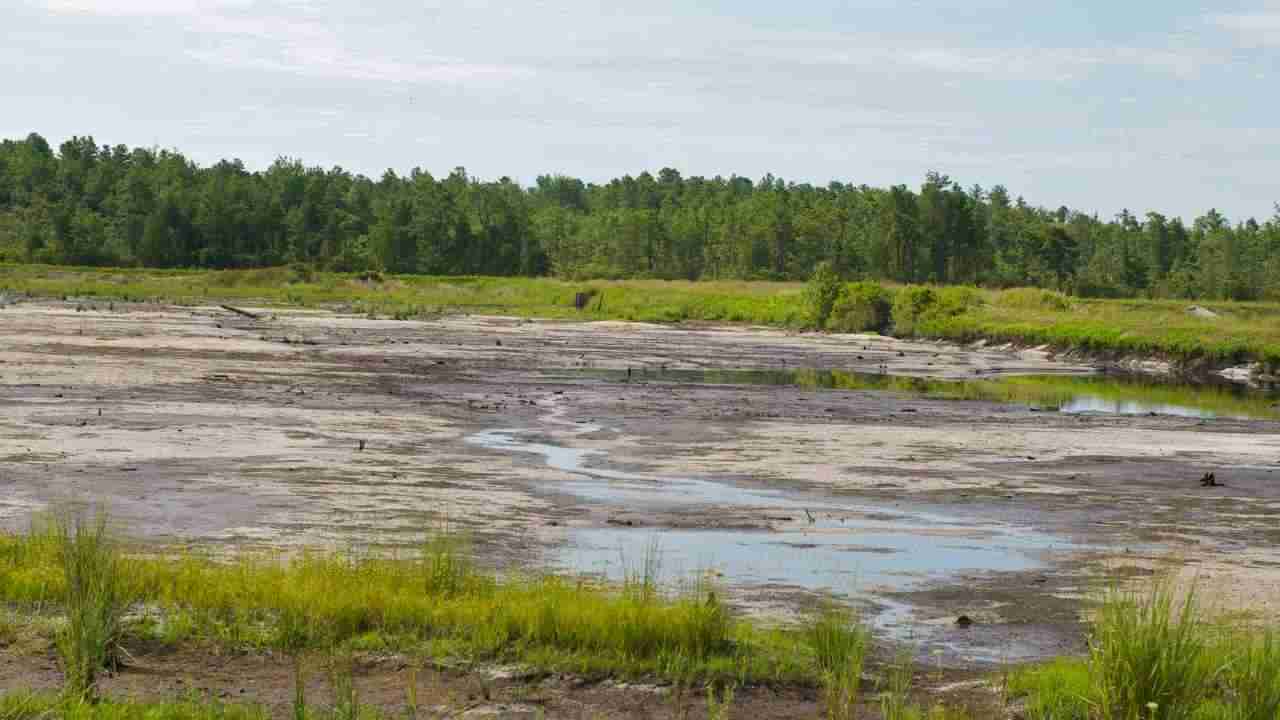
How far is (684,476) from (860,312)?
247 ft

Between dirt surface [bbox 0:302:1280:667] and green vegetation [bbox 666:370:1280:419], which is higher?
dirt surface [bbox 0:302:1280:667]

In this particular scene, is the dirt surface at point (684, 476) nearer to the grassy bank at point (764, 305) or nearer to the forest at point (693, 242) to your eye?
the grassy bank at point (764, 305)

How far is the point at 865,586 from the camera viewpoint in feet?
53.4

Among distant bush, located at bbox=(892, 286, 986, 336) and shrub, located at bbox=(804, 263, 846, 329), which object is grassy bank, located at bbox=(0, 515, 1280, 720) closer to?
distant bush, located at bbox=(892, 286, 986, 336)

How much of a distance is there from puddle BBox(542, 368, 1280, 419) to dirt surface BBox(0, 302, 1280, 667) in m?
2.19

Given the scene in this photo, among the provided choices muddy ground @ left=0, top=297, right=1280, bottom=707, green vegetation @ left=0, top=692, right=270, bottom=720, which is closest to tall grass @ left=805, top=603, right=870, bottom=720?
muddy ground @ left=0, top=297, right=1280, bottom=707

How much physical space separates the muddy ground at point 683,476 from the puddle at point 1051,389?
2.27 meters

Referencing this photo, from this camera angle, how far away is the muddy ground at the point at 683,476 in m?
17.2

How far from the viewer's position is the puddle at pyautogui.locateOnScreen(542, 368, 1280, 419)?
43.9m

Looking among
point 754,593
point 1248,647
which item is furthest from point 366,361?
point 1248,647

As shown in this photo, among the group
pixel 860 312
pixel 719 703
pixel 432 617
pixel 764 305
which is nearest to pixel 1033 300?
pixel 860 312

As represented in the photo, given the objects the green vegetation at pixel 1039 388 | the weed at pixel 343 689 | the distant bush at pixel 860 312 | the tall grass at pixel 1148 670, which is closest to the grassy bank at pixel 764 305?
the distant bush at pixel 860 312

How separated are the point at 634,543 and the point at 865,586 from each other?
3392mm

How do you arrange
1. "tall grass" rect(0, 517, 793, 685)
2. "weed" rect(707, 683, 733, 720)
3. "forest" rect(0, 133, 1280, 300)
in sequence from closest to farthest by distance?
"weed" rect(707, 683, 733, 720) → "tall grass" rect(0, 517, 793, 685) → "forest" rect(0, 133, 1280, 300)
